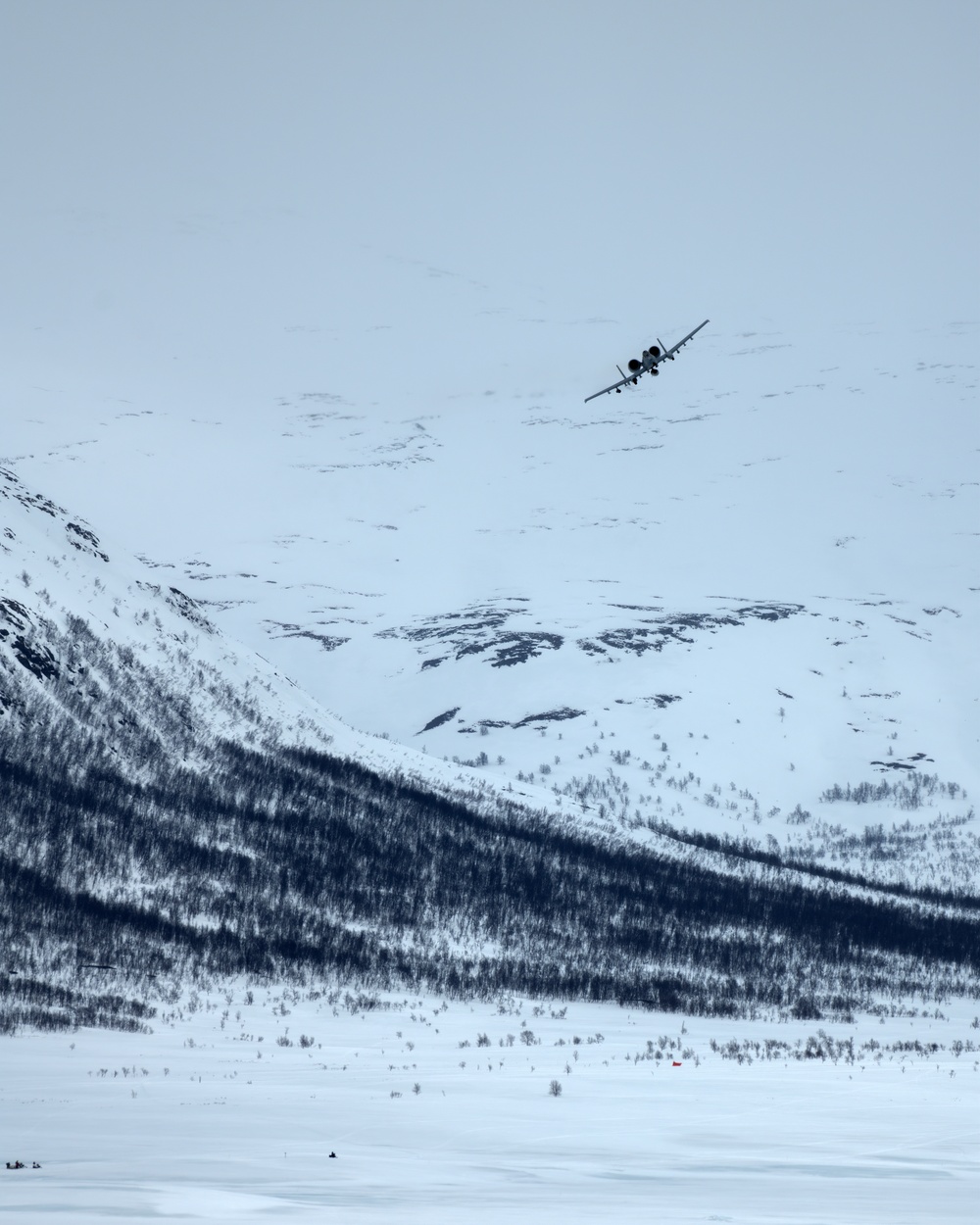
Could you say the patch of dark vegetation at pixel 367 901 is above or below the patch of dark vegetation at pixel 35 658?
below

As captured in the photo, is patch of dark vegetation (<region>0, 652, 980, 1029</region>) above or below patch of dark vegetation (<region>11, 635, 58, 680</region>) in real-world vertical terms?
below

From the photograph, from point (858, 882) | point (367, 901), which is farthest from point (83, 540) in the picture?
point (858, 882)

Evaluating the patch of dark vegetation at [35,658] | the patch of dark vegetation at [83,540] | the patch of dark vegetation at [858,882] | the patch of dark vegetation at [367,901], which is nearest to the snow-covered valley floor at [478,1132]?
the patch of dark vegetation at [367,901]

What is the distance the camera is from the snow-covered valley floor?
20094 mm

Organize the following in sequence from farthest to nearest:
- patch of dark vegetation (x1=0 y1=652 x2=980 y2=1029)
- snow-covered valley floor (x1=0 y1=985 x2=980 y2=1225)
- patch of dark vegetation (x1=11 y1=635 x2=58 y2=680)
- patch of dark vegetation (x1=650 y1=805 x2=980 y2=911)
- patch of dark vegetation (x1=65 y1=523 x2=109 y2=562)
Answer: patch of dark vegetation (x1=650 y1=805 x2=980 y2=911) → patch of dark vegetation (x1=65 y1=523 x2=109 y2=562) → patch of dark vegetation (x1=11 y1=635 x2=58 y2=680) → patch of dark vegetation (x1=0 y1=652 x2=980 y2=1029) → snow-covered valley floor (x1=0 y1=985 x2=980 y2=1225)

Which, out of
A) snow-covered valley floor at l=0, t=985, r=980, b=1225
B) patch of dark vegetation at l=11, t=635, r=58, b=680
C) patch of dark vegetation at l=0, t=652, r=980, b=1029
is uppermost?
patch of dark vegetation at l=11, t=635, r=58, b=680

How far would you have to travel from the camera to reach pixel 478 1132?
28.8 meters

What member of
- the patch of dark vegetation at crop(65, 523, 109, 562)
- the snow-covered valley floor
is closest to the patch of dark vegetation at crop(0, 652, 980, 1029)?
the snow-covered valley floor

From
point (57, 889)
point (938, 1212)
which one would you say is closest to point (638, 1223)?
point (938, 1212)

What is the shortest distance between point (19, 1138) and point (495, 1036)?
4038cm

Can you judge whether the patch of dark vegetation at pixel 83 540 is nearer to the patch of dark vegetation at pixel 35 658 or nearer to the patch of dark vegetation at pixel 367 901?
the patch of dark vegetation at pixel 367 901

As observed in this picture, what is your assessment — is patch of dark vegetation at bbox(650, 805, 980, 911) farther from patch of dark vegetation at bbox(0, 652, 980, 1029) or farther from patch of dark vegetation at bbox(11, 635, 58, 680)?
patch of dark vegetation at bbox(11, 635, 58, 680)

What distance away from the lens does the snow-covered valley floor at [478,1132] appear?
2009 centimetres

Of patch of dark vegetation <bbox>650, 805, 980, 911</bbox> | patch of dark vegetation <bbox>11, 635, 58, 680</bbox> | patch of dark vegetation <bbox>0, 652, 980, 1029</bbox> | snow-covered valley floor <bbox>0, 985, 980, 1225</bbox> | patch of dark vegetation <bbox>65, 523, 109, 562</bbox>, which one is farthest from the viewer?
patch of dark vegetation <bbox>650, 805, 980, 911</bbox>
